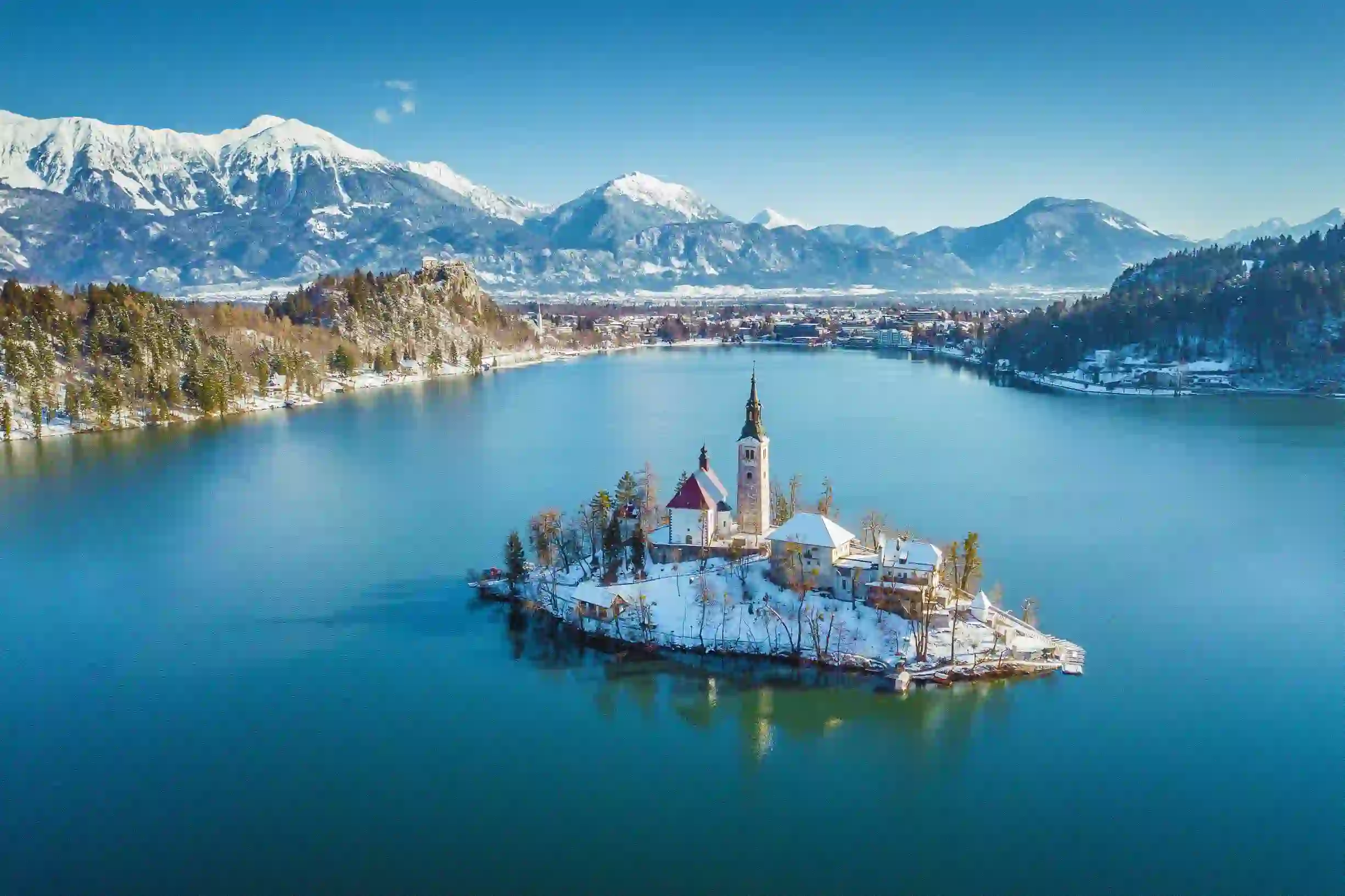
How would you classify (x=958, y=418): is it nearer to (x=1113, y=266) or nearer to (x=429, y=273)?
(x=429, y=273)

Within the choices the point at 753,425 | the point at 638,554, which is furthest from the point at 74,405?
the point at 753,425

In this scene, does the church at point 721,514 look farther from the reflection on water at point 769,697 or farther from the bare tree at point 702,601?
the reflection on water at point 769,697

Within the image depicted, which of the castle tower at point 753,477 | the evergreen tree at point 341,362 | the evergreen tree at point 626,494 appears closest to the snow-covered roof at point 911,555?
the castle tower at point 753,477

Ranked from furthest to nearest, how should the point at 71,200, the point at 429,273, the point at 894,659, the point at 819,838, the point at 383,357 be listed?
1. the point at 71,200
2. the point at 429,273
3. the point at 383,357
4. the point at 894,659
5. the point at 819,838

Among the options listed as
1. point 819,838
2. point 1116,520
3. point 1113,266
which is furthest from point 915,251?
point 819,838

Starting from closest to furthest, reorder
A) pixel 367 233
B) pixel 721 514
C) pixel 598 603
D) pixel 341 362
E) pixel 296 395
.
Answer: pixel 598 603, pixel 721 514, pixel 296 395, pixel 341 362, pixel 367 233

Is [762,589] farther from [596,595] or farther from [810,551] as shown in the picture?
[596,595]
